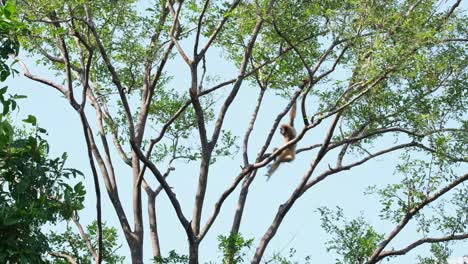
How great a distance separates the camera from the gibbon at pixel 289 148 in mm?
13523

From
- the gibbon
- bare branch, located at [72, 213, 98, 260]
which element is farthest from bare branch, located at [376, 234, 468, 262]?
bare branch, located at [72, 213, 98, 260]

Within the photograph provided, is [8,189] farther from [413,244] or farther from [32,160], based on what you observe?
[413,244]

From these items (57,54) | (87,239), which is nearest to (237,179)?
(87,239)

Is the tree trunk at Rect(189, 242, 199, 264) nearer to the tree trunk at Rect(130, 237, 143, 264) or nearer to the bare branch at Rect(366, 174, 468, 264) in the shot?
the tree trunk at Rect(130, 237, 143, 264)

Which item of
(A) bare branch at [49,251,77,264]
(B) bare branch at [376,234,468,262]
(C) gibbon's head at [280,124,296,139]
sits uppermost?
(C) gibbon's head at [280,124,296,139]

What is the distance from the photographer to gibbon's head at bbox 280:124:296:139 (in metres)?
14.1

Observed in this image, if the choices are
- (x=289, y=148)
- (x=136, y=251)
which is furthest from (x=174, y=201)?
(x=289, y=148)

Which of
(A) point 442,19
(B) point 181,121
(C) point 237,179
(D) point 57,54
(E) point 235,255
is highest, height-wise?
(D) point 57,54

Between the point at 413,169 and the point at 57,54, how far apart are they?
653 cm

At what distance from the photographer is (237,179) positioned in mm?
12406

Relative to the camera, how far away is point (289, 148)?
1348cm

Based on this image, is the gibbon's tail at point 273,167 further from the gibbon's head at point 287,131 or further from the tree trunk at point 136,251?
the tree trunk at point 136,251

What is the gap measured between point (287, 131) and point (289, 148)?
27.1 inches

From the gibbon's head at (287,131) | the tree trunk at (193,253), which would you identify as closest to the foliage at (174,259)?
the tree trunk at (193,253)
